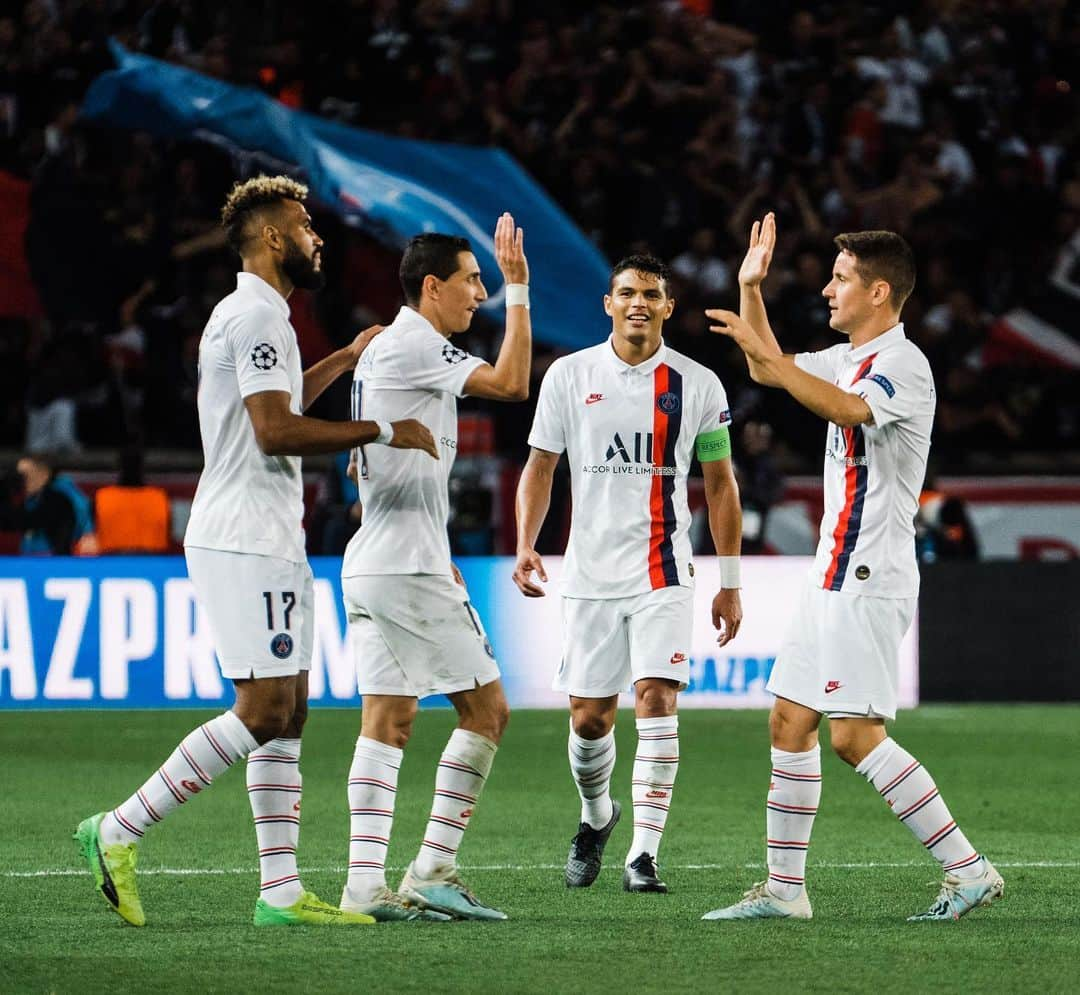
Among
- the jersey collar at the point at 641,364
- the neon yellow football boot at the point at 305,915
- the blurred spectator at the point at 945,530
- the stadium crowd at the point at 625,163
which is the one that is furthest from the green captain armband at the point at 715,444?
the blurred spectator at the point at 945,530

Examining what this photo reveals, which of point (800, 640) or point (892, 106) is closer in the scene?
point (800, 640)

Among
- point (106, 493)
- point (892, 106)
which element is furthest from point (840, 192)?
point (106, 493)

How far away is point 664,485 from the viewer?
308 inches

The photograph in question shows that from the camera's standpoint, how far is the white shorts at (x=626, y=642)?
766 cm

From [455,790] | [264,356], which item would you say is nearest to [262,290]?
[264,356]

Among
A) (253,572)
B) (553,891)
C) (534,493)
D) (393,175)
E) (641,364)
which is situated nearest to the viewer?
(253,572)

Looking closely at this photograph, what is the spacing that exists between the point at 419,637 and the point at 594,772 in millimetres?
1222

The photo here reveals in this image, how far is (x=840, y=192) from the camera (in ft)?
61.9

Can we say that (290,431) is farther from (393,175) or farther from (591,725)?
(393,175)

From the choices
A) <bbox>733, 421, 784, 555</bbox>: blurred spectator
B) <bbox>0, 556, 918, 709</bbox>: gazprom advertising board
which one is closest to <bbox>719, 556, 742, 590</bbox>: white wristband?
<bbox>0, 556, 918, 709</bbox>: gazprom advertising board

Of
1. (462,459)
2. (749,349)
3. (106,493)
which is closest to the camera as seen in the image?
(749,349)

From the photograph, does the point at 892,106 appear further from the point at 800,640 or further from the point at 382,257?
the point at 800,640

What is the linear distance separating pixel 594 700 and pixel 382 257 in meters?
10.5

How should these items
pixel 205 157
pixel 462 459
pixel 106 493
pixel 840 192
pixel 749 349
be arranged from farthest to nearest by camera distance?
pixel 840 192, pixel 205 157, pixel 462 459, pixel 106 493, pixel 749 349
